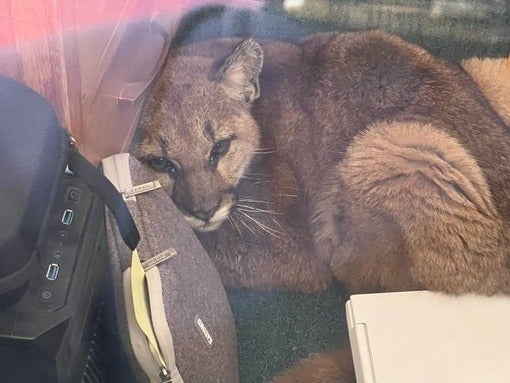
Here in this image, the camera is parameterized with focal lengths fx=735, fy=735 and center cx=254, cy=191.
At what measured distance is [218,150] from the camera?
1624 millimetres

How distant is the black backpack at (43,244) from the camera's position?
887 mm

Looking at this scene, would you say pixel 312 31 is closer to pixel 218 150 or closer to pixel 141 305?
pixel 218 150

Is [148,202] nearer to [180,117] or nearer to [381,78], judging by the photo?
[180,117]

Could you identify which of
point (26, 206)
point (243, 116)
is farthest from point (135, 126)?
point (26, 206)

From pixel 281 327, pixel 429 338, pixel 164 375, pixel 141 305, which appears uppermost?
pixel 141 305

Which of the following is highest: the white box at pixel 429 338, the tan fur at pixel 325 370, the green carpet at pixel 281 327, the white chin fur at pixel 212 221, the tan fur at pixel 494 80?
the tan fur at pixel 494 80

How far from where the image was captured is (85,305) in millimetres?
1023

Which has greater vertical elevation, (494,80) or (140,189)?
(140,189)

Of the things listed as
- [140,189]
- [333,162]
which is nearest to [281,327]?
[333,162]

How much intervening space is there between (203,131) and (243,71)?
17 centimetres

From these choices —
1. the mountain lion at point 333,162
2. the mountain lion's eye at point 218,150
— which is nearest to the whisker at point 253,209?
the mountain lion at point 333,162

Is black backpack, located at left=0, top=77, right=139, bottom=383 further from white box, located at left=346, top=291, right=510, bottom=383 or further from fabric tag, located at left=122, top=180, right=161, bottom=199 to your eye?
white box, located at left=346, top=291, right=510, bottom=383

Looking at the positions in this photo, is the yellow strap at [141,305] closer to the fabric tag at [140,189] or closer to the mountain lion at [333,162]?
the fabric tag at [140,189]

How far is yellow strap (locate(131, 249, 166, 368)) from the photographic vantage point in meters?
1.16
